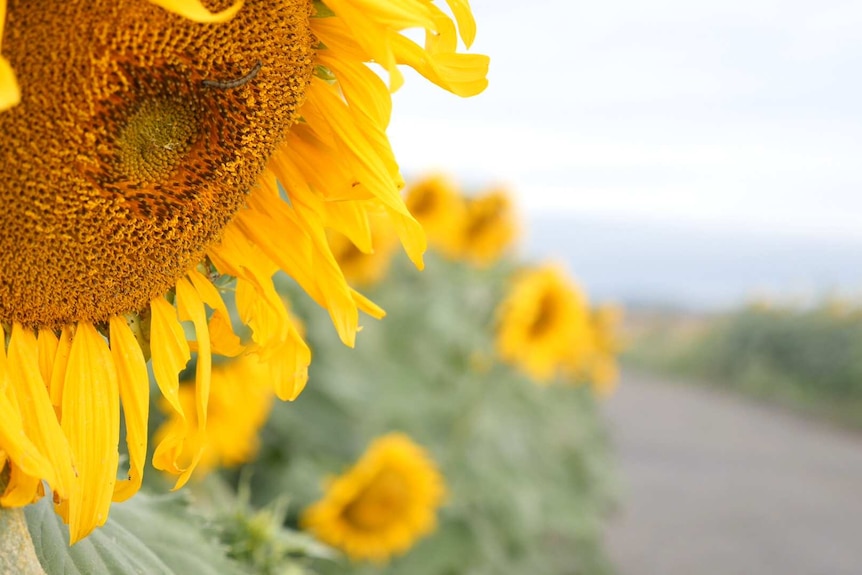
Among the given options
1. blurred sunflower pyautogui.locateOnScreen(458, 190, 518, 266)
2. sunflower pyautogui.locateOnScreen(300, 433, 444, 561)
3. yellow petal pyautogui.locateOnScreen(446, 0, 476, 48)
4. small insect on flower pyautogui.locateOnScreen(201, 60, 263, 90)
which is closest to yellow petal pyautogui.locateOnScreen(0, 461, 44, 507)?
small insect on flower pyautogui.locateOnScreen(201, 60, 263, 90)

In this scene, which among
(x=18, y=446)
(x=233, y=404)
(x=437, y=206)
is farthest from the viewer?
(x=437, y=206)

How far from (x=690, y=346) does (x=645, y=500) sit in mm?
6666

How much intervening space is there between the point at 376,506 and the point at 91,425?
216 cm

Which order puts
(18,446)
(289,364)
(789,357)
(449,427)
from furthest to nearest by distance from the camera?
1. (789,357)
2. (449,427)
3. (289,364)
4. (18,446)

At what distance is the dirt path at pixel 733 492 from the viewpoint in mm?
7594

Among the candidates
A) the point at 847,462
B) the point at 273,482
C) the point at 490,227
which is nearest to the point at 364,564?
the point at 273,482

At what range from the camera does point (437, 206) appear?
4.73 meters

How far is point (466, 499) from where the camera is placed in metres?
4.33

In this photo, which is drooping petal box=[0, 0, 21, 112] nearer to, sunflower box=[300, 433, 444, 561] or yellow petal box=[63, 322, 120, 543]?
yellow petal box=[63, 322, 120, 543]

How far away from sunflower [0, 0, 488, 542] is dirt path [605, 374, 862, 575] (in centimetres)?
676

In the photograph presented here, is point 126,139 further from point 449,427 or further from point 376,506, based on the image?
point 449,427

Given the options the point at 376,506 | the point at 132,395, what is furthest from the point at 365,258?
the point at 132,395

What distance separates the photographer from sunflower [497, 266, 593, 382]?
4414 mm

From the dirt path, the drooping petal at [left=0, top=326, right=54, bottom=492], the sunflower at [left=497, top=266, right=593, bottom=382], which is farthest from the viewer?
the dirt path
